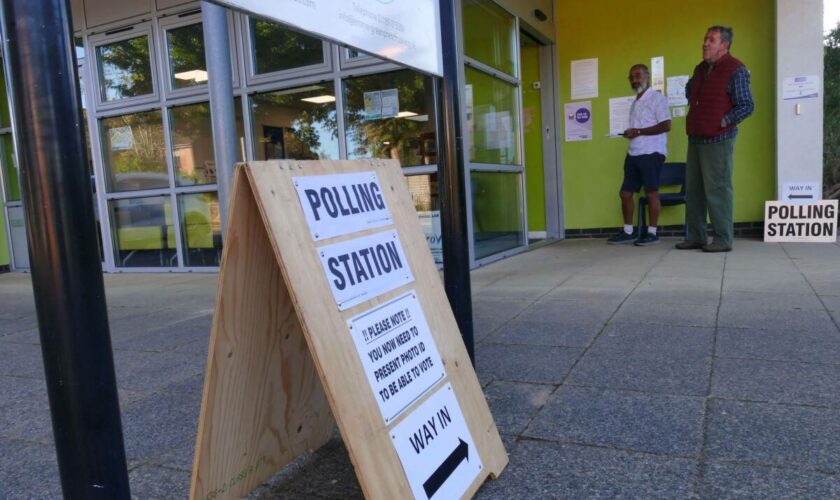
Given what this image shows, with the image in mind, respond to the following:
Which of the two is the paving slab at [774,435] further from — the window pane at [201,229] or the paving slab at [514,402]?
the window pane at [201,229]

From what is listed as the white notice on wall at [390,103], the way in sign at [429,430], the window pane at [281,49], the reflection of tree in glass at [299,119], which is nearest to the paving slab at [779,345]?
the way in sign at [429,430]

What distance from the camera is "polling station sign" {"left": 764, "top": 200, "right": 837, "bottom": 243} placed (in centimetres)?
637

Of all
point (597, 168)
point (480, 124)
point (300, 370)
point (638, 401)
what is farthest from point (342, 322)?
point (597, 168)

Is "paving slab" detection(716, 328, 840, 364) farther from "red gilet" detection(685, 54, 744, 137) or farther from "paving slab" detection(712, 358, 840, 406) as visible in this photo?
"red gilet" detection(685, 54, 744, 137)

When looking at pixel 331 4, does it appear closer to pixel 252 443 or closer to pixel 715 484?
pixel 252 443

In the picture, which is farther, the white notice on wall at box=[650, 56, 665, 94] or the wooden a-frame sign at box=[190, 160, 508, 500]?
the white notice on wall at box=[650, 56, 665, 94]

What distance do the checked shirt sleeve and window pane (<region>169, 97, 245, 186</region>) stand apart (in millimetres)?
5271

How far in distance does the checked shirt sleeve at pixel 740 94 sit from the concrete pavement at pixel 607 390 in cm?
152

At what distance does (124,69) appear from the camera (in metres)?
7.03

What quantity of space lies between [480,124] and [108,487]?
5514 millimetres

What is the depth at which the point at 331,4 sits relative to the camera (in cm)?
168

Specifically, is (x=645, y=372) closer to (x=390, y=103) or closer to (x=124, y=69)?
(x=390, y=103)

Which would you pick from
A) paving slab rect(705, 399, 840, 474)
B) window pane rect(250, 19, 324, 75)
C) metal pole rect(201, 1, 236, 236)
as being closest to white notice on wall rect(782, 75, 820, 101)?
window pane rect(250, 19, 324, 75)

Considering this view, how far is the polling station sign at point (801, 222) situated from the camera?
20.9 ft
